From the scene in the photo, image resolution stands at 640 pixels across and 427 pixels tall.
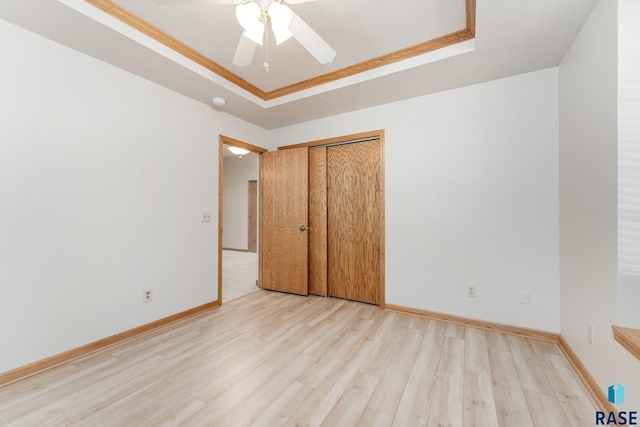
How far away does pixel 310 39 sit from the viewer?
156 centimetres

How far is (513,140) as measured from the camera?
90.7 inches

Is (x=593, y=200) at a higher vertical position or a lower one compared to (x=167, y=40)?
lower

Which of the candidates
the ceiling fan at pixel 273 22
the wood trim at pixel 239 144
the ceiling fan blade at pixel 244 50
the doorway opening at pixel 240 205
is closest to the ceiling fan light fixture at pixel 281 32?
the ceiling fan at pixel 273 22

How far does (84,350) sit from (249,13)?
269cm

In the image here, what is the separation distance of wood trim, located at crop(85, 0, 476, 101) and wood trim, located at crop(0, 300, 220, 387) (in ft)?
8.04

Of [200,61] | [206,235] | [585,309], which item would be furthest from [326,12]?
[585,309]

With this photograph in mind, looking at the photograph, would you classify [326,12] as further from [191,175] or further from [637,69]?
[191,175]

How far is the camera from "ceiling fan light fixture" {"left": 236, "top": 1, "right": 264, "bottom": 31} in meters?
1.37

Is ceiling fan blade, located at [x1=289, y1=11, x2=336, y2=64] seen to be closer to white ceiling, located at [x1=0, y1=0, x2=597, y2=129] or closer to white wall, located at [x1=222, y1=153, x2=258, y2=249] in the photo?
white ceiling, located at [x1=0, y1=0, x2=597, y2=129]

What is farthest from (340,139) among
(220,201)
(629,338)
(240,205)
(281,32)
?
(240,205)

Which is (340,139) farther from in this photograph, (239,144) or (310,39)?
(310,39)

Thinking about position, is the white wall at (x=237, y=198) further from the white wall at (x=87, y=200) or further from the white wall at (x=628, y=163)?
the white wall at (x=628, y=163)

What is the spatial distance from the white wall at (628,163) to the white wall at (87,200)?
10.8 feet

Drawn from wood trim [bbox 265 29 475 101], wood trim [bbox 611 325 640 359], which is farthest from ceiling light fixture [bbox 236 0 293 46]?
wood trim [bbox 611 325 640 359]
